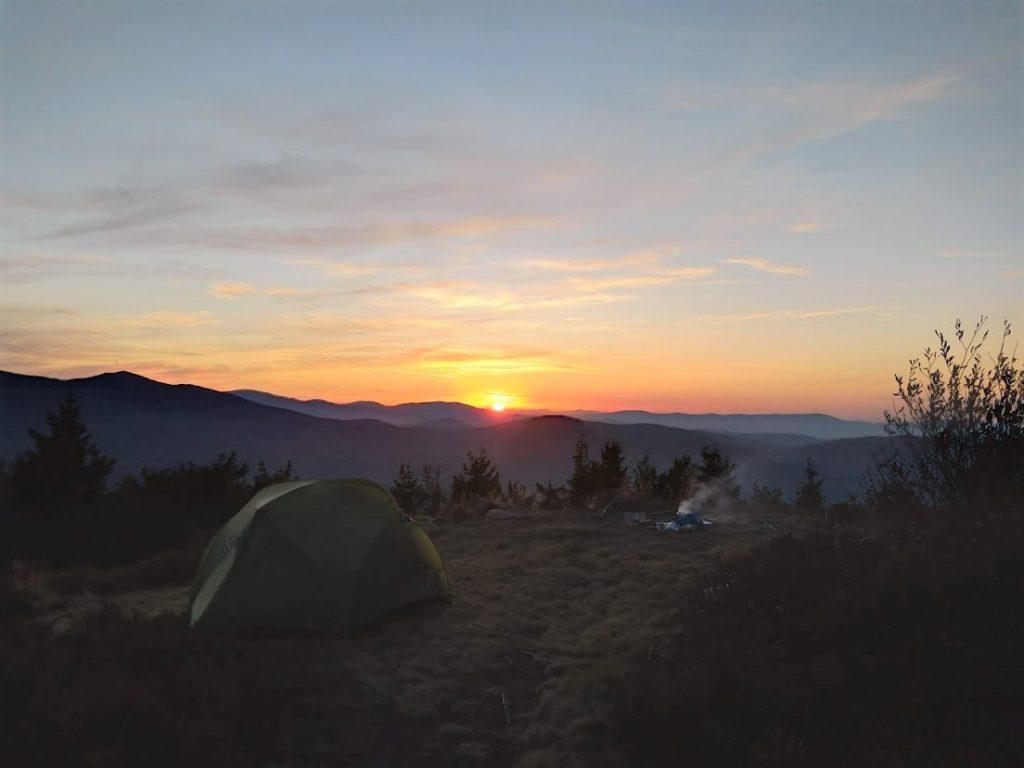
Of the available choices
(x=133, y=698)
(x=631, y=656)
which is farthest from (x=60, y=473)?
(x=631, y=656)

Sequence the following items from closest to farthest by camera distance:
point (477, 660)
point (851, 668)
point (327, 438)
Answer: point (851, 668), point (477, 660), point (327, 438)

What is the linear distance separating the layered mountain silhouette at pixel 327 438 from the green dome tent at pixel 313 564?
119823mm

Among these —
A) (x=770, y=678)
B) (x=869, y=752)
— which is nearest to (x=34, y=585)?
(x=770, y=678)

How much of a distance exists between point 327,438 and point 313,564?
16787cm

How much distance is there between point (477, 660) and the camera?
30.0 ft

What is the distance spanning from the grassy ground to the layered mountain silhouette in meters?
119

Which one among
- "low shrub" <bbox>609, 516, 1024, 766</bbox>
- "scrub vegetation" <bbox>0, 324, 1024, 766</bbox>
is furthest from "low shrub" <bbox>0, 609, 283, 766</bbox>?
"low shrub" <bbox>609, 516, 1024, 766</bbox>

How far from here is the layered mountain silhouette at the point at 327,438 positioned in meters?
132

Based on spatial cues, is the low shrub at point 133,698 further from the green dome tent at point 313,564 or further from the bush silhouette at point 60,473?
the bush silhouette at point 60,473

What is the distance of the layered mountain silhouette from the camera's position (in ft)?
434

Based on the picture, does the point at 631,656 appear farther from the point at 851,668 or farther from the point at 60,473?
the point at 60,473

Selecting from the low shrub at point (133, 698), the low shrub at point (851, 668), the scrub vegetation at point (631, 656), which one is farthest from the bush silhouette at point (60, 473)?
the low shrub at point (851, 668)

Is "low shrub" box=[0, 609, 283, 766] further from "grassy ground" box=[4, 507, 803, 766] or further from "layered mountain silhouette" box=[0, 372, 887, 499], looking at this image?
"layered mountain silhouette" box=[0, 372, 887, 499]

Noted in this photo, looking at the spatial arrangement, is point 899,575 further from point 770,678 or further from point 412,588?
point 412,588
